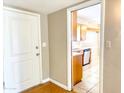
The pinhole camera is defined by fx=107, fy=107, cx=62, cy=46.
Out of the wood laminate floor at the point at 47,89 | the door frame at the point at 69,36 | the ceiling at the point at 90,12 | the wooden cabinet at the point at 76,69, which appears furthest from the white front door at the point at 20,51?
the ceiling at the point at 90,12

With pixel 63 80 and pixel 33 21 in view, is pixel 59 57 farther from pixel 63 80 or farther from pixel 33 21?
pixel 33 21

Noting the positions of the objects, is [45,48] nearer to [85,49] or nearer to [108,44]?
[108,44]

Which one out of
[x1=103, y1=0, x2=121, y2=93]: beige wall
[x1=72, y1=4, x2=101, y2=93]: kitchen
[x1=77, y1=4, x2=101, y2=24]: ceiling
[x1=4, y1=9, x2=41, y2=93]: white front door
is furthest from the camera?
[x1=77, y1=4, x2=101, y2=24]: ceiling

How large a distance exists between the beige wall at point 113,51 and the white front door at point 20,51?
6.18 ft

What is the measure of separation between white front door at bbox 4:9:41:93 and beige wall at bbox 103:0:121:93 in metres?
1.88

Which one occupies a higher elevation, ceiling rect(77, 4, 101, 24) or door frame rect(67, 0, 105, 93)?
ceiling rect(77, 4, 101, 24)

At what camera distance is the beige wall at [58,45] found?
284 cm

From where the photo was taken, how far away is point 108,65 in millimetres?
1920

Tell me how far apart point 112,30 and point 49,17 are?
198 cm

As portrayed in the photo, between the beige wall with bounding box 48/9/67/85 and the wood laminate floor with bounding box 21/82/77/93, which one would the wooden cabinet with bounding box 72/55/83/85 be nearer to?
the beige wall with bounding box 48/9/67/85

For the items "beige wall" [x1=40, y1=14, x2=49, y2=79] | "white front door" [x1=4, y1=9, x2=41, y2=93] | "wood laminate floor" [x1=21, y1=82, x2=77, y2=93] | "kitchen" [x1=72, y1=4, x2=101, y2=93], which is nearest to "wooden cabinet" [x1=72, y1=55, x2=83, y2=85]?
"kitchen" [x1=72, y1=4, x2=101, y2=93]

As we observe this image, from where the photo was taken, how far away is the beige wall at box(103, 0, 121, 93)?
5.79 feet

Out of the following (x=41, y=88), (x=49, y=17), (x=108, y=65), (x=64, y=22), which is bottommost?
(x=41, y=88)

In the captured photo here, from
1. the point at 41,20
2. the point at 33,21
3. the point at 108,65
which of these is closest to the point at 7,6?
the point at 33,21
